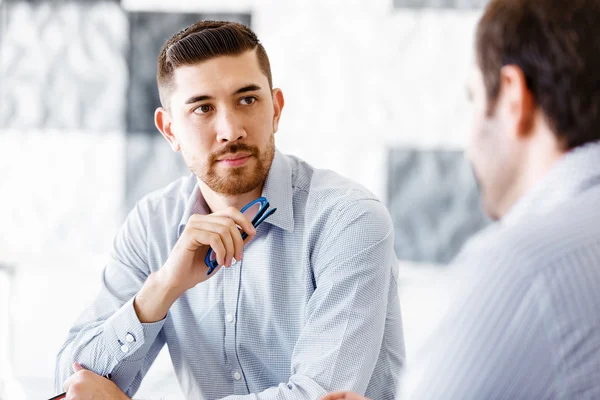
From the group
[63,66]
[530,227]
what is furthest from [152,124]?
[530,227]

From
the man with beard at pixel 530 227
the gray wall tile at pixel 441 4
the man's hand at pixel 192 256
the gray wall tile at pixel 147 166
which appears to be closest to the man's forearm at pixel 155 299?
the man's hand at pixel 192 256

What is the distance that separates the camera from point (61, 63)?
2535 millimetres

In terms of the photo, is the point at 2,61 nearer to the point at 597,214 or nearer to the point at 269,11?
the point at 269,11

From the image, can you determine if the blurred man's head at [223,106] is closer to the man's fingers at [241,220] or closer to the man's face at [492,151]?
the man's fingers at [241,220]

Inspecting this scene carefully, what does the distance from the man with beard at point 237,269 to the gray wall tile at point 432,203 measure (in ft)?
2.69

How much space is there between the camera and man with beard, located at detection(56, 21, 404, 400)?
139 centimetres

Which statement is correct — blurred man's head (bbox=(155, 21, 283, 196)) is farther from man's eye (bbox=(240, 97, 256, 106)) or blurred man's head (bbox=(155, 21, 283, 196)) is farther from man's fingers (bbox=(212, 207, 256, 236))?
man's fingers (bbox=(212, 207, 256, 236))

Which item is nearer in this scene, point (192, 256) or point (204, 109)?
point (192, 256)

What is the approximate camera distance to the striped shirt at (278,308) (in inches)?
53.2

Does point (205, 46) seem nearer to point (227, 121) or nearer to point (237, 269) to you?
point (227, 121)

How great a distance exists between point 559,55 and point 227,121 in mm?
882

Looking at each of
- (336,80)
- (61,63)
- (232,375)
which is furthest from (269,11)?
(232,375)

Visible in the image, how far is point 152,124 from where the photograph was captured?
2512 millimetres

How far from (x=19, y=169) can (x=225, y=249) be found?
1.45 m
